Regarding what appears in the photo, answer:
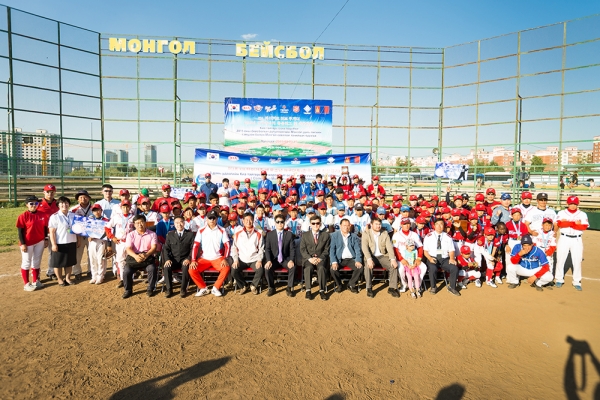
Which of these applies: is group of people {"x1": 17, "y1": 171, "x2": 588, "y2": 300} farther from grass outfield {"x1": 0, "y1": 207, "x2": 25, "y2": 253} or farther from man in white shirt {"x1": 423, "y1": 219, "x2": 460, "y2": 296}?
grass outfield {"x1": 0, "y1": 207, "x2": 25, "y2": 253}

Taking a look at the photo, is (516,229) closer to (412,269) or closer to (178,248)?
(412,269)

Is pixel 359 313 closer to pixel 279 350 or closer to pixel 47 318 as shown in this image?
pixel 279 350

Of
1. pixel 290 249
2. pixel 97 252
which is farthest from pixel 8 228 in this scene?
pixel 290 249

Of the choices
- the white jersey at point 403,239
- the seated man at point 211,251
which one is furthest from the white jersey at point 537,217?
the seated man at point 211,251

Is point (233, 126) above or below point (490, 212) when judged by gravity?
above

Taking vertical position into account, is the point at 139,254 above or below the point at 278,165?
below

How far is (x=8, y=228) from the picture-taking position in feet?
40.8

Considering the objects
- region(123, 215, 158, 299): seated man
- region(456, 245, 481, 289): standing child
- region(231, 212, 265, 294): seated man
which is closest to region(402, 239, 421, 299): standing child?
region(456, 245, 481, 289): standing child

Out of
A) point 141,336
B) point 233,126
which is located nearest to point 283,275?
point 141,336

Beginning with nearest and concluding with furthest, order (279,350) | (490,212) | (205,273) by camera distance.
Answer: (279,350)
(205,273)
(490,212)

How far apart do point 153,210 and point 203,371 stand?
16.0 feet

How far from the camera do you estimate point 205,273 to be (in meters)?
6.81

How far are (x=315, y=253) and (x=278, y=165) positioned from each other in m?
9.27

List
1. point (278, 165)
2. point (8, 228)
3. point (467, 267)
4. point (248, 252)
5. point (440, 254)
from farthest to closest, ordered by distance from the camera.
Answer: point (278, 165), point (8, 228), point (467, 267), point (440, 254), point (248, 252)
